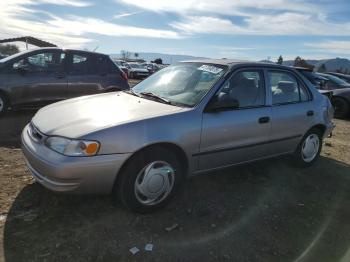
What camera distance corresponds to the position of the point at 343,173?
5664mm

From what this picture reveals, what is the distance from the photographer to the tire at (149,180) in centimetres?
345

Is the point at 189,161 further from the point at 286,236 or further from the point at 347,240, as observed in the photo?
the point at 347,240

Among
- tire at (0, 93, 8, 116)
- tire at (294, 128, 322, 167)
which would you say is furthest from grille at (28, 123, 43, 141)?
tire at (0, 93, 8, 116)

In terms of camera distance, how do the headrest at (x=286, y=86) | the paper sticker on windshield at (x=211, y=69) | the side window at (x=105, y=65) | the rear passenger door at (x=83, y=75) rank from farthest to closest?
the side window at (x=105, y=65) → the rear passenger door at (x=83, y=75) → the headrest at (x=286, y=86) → the paper sticker on windshield at (x=211, y=69)

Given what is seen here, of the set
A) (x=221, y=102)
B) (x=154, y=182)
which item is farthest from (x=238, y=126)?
(x=154, y=182)

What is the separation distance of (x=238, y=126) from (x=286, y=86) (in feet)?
4.46

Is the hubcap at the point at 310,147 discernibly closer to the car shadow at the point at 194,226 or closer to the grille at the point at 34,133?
the car shadow at the point at 194,226

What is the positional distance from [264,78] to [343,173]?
2.21 metres

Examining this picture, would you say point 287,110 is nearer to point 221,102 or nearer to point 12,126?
point 221,102

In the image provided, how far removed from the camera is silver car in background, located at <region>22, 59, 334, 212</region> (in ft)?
10.7

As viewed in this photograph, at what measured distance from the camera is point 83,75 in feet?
27.1

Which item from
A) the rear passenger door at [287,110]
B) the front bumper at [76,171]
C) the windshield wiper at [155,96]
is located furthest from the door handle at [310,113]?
the front bumper at [76,171]

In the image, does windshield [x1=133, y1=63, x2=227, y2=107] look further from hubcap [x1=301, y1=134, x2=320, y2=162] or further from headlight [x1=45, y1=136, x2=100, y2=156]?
hubcap [x1=301, y1=134, x2=320, y2=162]

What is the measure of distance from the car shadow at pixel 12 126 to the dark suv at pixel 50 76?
252 millimetres
